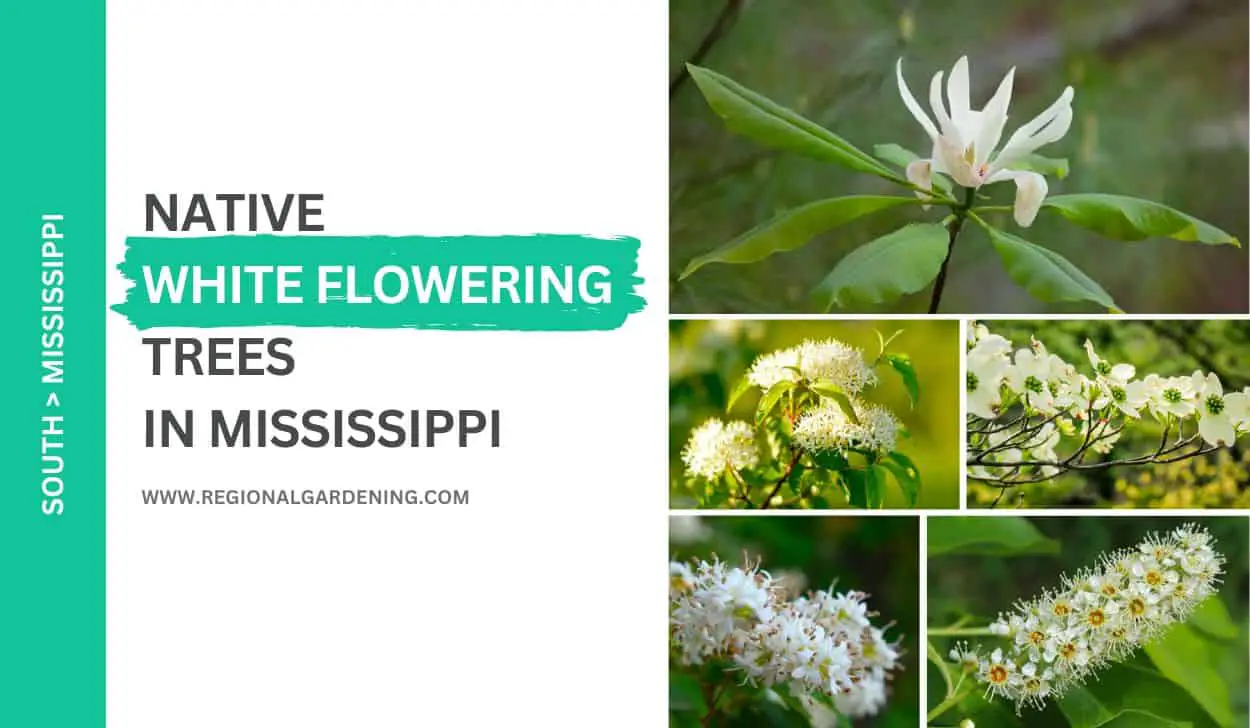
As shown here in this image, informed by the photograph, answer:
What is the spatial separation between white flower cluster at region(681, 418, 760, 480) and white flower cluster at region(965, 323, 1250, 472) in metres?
0.22

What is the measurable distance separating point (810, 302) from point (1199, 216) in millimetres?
393

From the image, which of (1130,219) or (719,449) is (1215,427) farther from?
(719,449)

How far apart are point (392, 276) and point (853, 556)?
21.2 inches

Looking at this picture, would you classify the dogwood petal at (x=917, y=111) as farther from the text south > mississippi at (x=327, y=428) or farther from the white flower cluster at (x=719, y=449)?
the text south > mississippi at (x=327, y=428)

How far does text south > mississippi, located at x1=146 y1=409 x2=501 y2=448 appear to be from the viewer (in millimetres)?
1179

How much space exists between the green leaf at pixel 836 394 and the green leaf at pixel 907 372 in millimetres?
55

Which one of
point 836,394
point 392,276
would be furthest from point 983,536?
point 392,276

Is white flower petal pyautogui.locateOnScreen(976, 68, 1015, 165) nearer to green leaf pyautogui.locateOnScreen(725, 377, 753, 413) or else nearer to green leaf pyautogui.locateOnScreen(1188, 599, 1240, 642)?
green leaf pyautogui.locateOnScreen(725, 377, 753, 413)

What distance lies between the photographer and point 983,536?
114cm

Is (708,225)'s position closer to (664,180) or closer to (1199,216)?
(664,180)
